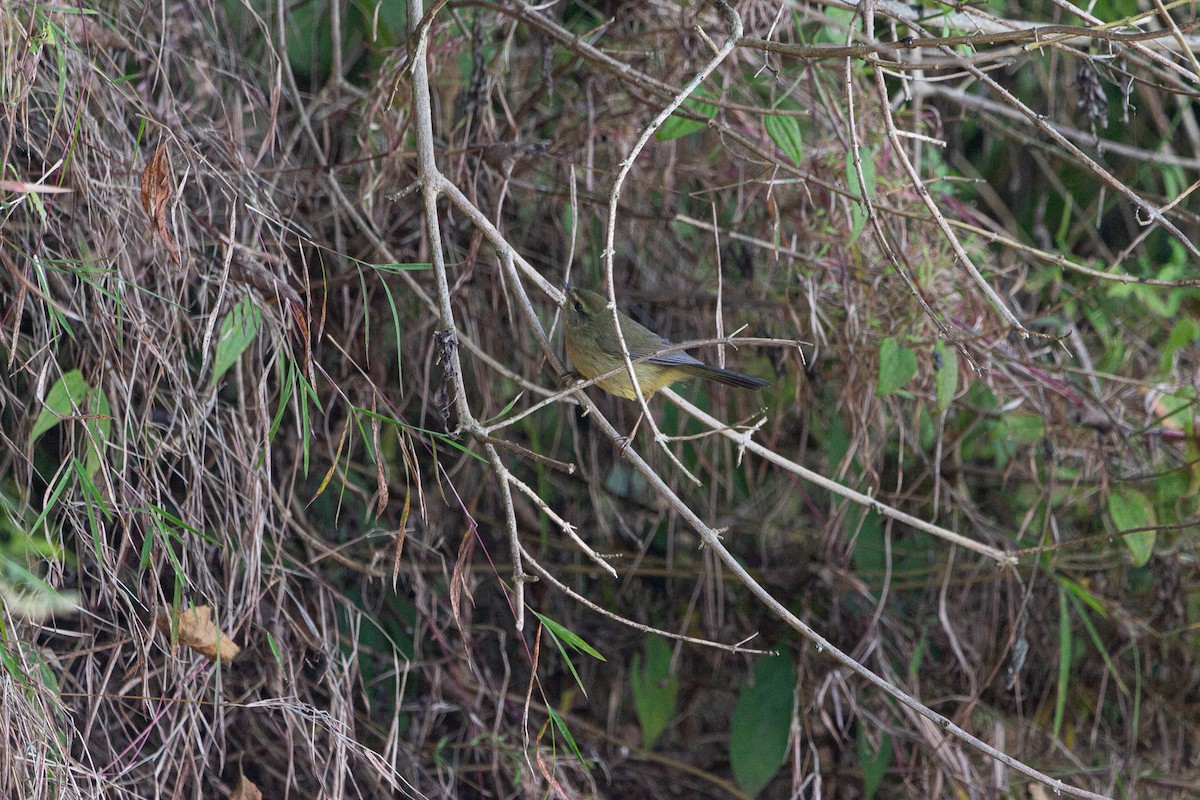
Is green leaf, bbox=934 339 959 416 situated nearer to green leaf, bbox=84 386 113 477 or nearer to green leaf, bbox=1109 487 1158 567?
green leaf, bbox=1109 487 1158 567

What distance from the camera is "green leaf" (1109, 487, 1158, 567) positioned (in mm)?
2666

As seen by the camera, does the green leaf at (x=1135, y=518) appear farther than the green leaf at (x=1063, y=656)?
No

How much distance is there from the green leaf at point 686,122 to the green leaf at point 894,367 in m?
0.70

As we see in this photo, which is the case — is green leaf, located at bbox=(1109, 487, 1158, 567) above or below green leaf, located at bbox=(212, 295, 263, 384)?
below

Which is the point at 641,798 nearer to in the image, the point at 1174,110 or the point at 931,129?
the point at 931,129

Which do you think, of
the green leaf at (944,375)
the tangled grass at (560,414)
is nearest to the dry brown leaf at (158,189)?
the tangled grass at (560,414)

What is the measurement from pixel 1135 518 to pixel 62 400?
8.52ft

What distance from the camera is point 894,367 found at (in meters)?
2.54

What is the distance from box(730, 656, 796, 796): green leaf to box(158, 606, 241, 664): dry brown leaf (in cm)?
158

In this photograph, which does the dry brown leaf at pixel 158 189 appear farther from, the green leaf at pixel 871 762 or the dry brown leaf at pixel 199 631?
the green leaf at pixel 871 762

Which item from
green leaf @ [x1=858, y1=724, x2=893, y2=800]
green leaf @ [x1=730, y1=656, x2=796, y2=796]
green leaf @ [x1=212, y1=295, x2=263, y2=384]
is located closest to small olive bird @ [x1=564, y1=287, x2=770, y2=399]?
green leaf @ [x1=212, y1=295, x2=263, y2=384]

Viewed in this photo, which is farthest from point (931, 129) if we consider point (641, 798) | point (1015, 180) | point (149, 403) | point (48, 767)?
point (48, 767)

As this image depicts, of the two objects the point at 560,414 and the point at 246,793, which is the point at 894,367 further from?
the point at 246,793

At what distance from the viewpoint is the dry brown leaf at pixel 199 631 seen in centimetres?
207
